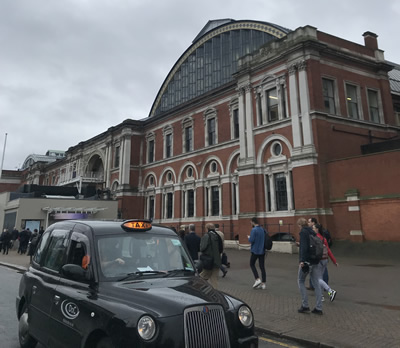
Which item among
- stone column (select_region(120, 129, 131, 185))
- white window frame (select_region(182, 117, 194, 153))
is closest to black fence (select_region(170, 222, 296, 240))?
white window frame (select_region(182, 117, 194, 153))

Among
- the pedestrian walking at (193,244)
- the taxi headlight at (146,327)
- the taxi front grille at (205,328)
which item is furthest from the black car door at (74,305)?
the pedestrian walking at (193,244)

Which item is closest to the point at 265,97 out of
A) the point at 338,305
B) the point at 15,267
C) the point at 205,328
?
the point at 338,305

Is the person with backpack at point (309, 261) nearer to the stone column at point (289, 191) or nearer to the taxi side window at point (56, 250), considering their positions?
the taxi side window at point (56, 250)

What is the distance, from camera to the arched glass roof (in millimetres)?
52375

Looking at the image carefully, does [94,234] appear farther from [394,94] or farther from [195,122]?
[394,94]

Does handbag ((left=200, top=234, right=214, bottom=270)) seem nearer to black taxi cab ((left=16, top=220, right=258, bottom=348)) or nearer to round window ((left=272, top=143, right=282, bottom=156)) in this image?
black taxi cab ((left=16, top=220, right=258, bottom=348))

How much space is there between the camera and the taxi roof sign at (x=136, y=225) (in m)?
4.47

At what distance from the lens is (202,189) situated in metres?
32.0

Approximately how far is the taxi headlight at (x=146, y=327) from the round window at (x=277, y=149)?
73.0ft

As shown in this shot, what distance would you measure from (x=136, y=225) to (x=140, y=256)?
1.58ft

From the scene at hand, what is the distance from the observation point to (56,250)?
15.9 ft

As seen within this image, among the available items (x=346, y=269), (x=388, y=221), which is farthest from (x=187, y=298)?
(x=388, y=221)

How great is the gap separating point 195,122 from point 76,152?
2841 cm

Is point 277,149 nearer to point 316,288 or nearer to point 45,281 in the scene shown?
point 316,288
